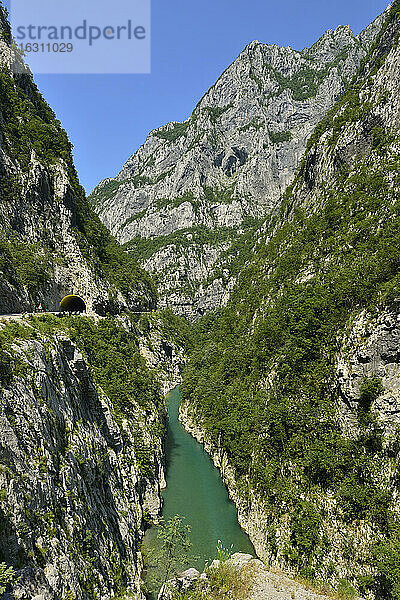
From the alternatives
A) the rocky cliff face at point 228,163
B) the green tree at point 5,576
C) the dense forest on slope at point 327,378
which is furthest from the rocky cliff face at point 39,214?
the rocky cliff face at point 228,163

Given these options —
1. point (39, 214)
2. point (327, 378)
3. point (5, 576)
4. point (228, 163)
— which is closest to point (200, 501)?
point (327, 378)

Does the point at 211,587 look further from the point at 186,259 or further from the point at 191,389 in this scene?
the point at 186,259

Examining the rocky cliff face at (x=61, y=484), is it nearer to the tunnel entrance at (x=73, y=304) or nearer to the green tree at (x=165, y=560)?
the green tree at (x=165, y=560)

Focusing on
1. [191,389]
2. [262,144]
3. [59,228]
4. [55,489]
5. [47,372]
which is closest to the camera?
[55,489]

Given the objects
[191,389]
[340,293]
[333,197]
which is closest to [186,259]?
[191,389]

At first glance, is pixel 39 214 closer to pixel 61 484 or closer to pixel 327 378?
pixel 61 484

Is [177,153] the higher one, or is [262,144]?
[177,153]
